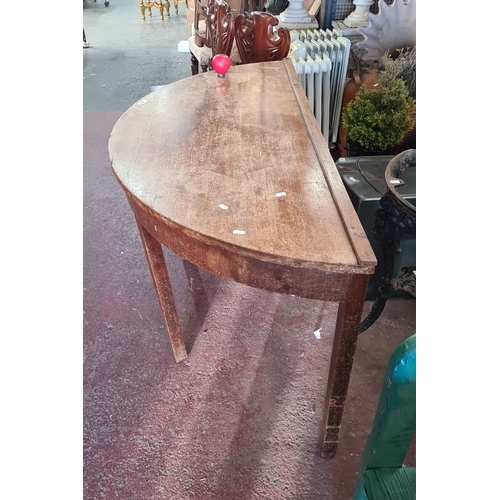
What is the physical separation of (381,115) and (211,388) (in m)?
1.26

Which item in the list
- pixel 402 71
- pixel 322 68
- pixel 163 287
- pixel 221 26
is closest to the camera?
pixel 163 287

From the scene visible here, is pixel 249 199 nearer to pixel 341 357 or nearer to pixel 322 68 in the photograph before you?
pixel 341 357

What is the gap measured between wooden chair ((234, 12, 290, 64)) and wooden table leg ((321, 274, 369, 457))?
46.1 inches

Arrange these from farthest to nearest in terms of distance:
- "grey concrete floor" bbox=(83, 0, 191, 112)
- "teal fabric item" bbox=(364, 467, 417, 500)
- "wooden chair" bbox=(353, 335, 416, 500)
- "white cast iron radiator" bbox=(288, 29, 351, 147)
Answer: "grey concrete floor" bbox=(83, 0, 191, 112)
"white cast iron radiator" bbox=(288, 29, 351, 147)
"teal fabric item" bbox=(364, 467, 417, 500)
"wooden chair" bbox=(353, 335, 416, 500)

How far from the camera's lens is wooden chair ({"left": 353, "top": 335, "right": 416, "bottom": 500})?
1.62 feet

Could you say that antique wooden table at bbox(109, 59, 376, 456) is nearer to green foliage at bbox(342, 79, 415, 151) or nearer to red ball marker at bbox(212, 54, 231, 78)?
red ball marker at bbox(212, 54, 231, 78)

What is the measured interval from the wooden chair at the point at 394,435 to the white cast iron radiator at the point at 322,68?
1.79 m

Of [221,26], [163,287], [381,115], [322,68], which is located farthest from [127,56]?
[163,287]

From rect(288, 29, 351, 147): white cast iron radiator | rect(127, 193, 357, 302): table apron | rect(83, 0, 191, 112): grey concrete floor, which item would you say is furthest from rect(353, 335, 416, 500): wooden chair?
rect(83, 0, 191, 112): grey concrete floor

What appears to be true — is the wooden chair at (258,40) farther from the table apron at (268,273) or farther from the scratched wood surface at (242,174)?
the table apron at (268,273)

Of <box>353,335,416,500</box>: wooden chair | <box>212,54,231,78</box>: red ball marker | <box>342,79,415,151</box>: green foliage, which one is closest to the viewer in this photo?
<box>353,335,416,500</box>: wooden chair

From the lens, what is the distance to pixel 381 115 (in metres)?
1.79
